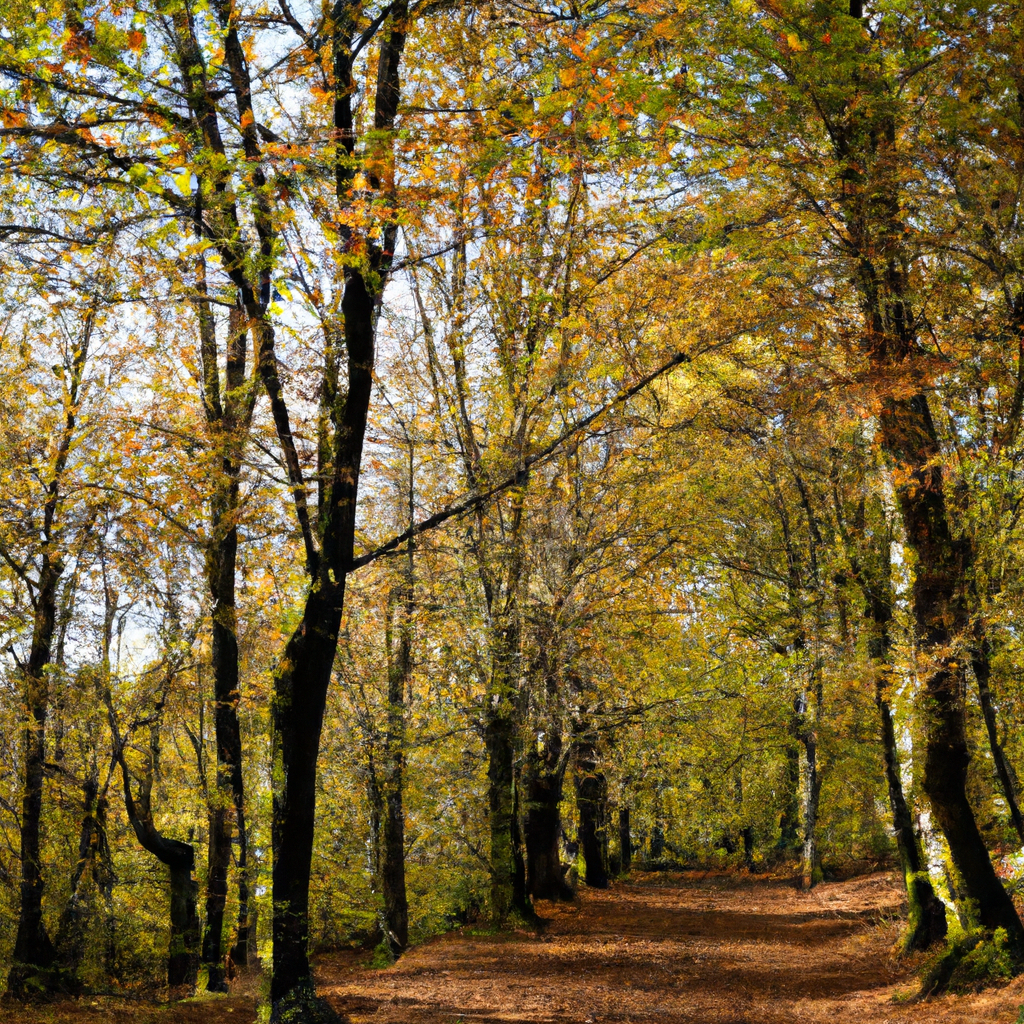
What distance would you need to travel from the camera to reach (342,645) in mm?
13031

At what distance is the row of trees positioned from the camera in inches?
268

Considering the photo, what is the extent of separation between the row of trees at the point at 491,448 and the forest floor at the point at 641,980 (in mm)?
978

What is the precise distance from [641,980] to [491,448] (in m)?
6.10

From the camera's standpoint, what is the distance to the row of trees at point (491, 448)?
680 centimetres

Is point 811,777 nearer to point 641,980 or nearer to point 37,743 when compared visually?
point 641,980

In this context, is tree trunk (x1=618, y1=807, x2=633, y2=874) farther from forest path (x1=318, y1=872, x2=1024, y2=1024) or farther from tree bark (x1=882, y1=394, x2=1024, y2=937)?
tree bark (x1=882, y1=394, x2=1024, y2=937)

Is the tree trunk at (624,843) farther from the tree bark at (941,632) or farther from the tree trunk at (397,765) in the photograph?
the tree bark at (941,632)

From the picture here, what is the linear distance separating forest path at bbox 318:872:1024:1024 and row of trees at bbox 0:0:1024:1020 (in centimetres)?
106

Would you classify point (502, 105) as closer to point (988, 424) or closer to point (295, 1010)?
point (988, 424)

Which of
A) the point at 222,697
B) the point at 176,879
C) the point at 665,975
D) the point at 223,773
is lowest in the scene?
the point at 665,975

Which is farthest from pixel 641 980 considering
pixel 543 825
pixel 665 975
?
pixel 543 825

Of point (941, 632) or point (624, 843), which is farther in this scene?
point (624, 843)

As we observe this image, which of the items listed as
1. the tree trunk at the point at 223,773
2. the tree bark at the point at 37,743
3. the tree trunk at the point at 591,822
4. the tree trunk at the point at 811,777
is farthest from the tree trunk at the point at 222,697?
the tree trunk at the point at 591,822

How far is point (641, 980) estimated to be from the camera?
9.68 metres
